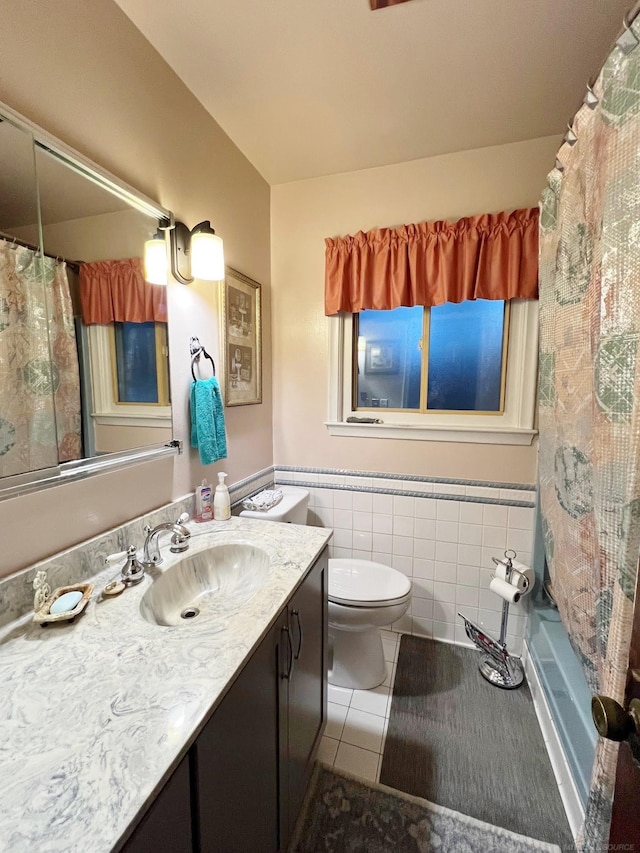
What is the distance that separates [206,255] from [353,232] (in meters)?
0.92

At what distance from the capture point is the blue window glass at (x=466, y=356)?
1861 mm

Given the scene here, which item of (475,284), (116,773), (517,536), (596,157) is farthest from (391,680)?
(596,157)

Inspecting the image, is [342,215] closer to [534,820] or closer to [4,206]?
[4,206]

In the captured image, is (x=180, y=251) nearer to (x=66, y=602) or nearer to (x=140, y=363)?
(x=140, y=363)

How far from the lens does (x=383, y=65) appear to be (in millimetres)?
1269

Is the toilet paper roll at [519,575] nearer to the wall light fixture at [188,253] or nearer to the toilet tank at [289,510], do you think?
the toilet tank at [289,510]

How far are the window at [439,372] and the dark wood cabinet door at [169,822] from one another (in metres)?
1.58

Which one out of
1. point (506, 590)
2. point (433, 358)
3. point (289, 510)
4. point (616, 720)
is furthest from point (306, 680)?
point (433, 358)

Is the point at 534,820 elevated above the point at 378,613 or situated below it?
below

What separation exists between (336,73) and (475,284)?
3.23ft

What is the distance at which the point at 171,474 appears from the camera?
1.35 metres

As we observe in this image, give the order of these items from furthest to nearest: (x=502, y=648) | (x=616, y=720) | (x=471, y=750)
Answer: (x=502, y=648) → (x=471, y=750) → (x=616, y=720)

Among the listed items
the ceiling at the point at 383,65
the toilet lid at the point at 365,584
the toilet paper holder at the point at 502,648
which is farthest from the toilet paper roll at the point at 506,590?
the ceiling at the point at 383,65

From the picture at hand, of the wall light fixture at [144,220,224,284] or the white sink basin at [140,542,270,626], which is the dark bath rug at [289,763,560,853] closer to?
the white sink basin at [140,542,270,626]
